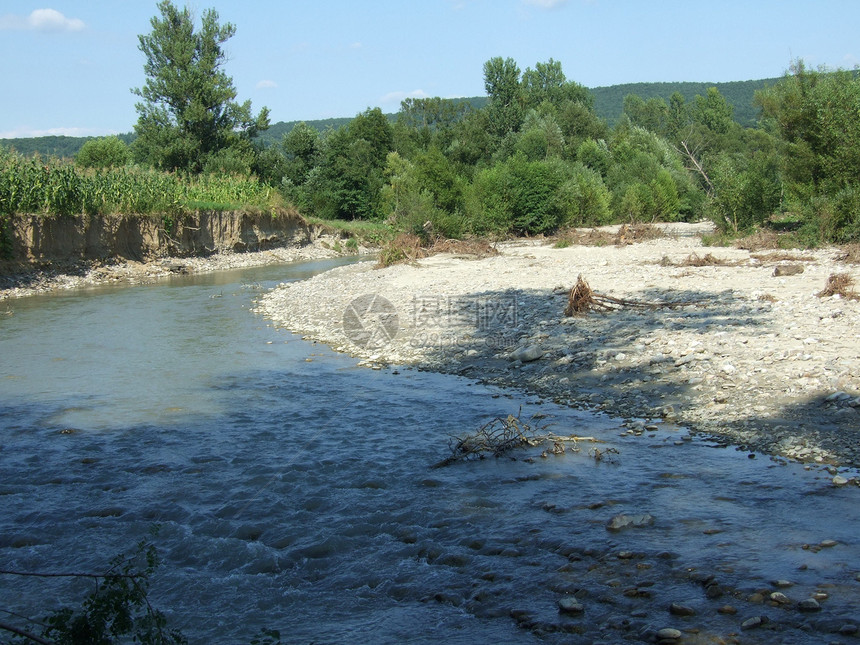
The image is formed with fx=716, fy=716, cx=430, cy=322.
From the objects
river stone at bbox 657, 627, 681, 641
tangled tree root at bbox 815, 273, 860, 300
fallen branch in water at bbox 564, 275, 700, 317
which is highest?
tangled tree root at bbox 815, 273, 860, 300

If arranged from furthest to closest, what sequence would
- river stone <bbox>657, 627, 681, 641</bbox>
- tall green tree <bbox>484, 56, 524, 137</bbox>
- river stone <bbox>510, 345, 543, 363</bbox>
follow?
tall green tree <bbox>484, 56, 524, 137</bbox>
river stone <bbox>510, 345, 543, 363</bbox>
river stone <bbox>657, 627, 681, 641</bbox>

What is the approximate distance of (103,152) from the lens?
186 feet

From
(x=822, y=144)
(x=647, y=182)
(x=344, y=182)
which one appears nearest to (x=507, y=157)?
(x=647, y=182)

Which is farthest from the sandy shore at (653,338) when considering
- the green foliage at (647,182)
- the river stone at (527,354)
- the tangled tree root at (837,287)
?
the green foliage at (647,182)

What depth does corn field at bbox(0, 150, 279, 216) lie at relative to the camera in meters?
25.7

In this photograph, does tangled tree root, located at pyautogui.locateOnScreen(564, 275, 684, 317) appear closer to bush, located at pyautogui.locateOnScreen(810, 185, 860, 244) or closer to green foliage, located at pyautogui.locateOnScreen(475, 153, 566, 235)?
bush, located at pyautogui.locateOnScreen(810, 185, 860, 244)

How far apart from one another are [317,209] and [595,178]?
19.6 metres

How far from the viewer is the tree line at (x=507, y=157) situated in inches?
996

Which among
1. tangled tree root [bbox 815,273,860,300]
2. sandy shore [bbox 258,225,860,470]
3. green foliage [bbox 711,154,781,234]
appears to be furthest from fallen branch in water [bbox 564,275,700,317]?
green foliage [bbox 711,154,781,234]

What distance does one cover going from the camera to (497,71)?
79.7 m

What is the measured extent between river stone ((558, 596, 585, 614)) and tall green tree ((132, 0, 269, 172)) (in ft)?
168

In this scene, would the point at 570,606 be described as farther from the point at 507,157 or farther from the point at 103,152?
the point at 103,152

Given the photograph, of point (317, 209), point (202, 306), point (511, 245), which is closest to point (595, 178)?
point (511, 245)

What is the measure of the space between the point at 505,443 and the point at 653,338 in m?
4.61
